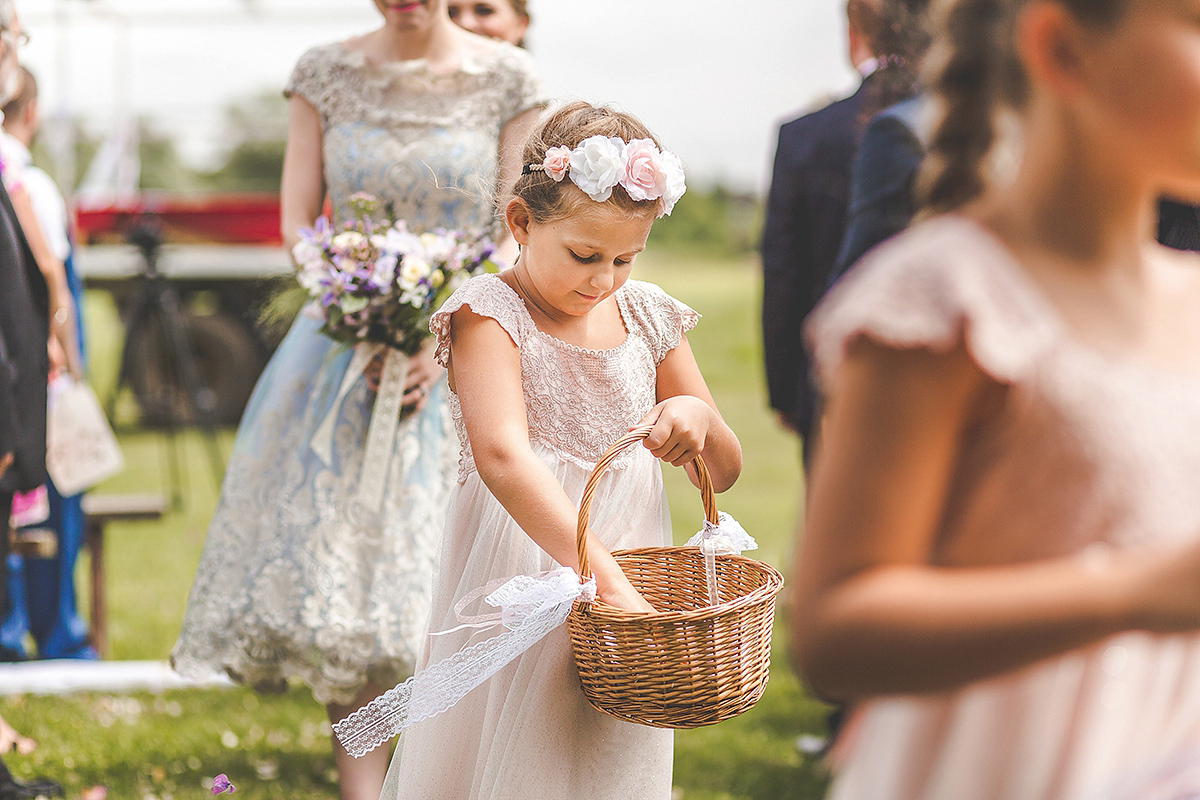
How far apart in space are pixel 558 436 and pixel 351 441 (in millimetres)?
1133

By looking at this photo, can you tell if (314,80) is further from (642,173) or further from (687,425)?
(687,425)

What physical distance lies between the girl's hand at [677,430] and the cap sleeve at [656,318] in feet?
0.91

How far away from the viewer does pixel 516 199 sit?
7.35ft

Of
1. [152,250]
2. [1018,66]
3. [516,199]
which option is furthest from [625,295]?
[152,250]

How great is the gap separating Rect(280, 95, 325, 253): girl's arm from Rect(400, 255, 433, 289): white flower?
50 centimetres

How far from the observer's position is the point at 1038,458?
1029 mm

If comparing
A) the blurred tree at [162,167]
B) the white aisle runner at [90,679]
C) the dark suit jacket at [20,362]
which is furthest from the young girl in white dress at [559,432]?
the blurred tree at [162,167]

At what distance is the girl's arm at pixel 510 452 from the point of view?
1972 millimetres

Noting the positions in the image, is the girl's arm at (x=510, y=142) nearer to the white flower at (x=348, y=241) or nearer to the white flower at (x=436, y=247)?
the white flower at (x=436, y=247)

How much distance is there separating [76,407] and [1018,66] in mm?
4579

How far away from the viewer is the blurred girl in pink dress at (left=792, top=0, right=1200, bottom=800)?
1.00m

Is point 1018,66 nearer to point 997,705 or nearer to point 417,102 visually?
point 997,705

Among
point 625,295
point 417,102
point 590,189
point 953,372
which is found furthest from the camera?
point 417,102

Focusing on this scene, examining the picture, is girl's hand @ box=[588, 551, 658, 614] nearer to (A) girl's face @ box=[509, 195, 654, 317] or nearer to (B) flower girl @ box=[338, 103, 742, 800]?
(B) flower girl @ box=[338, 103, 742, 800]
